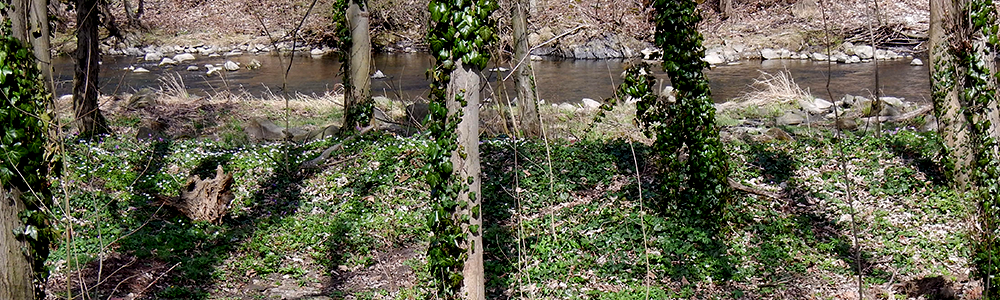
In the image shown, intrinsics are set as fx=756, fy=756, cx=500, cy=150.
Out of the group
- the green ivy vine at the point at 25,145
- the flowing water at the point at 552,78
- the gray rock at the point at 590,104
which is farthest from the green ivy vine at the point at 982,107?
the flowing water at the point at 552,78

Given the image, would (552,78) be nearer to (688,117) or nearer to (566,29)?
(566,29)

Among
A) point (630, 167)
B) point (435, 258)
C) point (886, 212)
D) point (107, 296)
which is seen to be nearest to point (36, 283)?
point (107, 296)

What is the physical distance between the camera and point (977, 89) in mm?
6449

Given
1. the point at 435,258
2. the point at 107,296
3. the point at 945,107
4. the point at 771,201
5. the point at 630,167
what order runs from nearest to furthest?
the point at 435,258, the point at 107,296, the point at 945,107, the point at 771,201, the point at 630,167

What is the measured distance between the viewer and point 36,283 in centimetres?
461

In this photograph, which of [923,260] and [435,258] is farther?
[923,260]

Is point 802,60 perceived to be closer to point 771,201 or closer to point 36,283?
point 771,201

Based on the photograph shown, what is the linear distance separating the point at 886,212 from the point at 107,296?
719 cm

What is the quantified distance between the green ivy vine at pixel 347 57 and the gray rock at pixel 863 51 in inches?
618

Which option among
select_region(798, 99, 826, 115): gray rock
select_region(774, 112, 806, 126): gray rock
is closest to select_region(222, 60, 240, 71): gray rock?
select_region(798, 99, 826, 115): gray rock

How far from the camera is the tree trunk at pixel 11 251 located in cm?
439

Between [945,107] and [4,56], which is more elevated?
[4,56]

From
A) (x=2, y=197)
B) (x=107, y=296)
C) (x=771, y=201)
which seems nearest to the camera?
(x=2, y=197)

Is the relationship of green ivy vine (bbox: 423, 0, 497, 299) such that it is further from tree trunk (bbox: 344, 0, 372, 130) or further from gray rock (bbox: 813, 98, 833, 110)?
gray rock (bbox: 813, 98, 833, 110)
